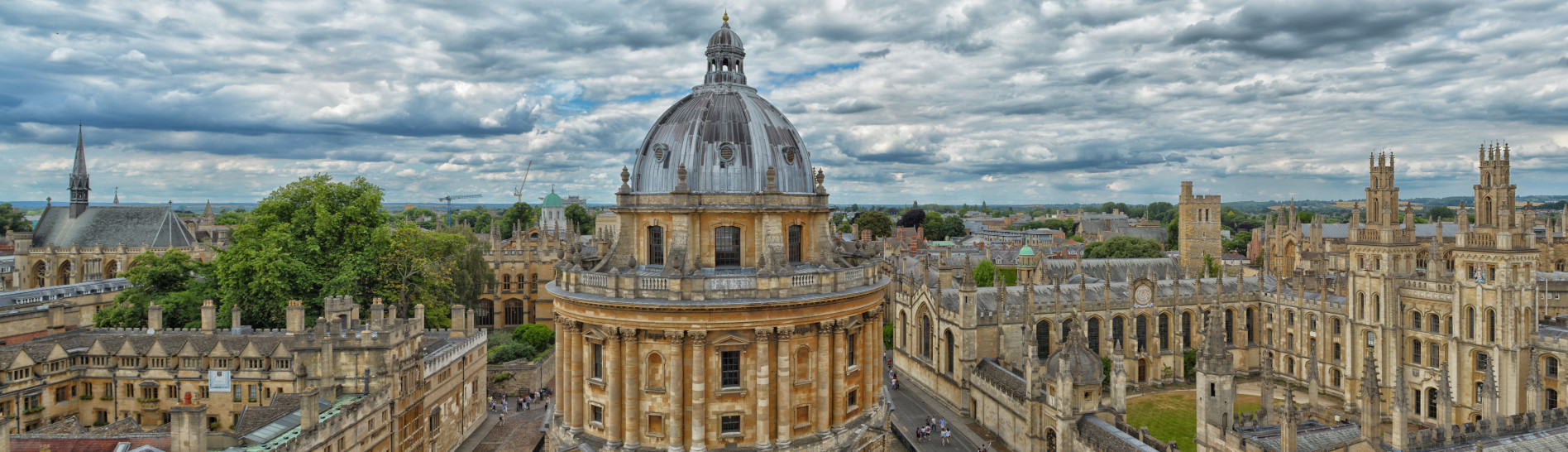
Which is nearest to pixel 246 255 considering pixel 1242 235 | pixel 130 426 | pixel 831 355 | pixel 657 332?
pixel 130 426

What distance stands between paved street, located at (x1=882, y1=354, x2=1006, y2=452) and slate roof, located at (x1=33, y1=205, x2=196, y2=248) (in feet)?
233

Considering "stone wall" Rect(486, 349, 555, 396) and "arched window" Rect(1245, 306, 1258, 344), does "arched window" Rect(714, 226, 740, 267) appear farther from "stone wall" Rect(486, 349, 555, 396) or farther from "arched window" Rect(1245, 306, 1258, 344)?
"arched window" Rect(1245, 306, 1258, 344)

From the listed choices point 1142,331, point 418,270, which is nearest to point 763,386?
point 418,270

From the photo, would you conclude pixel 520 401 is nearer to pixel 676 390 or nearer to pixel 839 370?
pixel 676 390

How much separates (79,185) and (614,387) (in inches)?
3162

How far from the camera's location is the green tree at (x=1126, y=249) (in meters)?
105

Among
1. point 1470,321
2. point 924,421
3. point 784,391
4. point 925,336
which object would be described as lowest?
point 924,421

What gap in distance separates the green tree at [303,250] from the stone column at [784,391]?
30148 mm

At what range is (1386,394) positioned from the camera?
48.8 metres

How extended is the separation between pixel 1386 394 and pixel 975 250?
74603 millimetres

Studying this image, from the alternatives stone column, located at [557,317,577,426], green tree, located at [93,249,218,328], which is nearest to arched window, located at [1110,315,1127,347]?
stone column, located at [557,317,577,426]

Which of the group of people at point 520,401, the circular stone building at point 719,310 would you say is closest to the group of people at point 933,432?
the circular stone building at point 719,310

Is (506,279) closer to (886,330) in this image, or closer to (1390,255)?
(886,330)

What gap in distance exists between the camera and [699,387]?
27.7 metres
